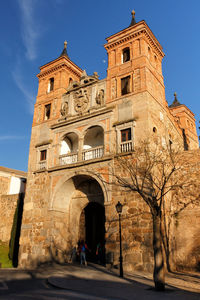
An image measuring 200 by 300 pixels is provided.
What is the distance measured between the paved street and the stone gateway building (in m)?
2.32

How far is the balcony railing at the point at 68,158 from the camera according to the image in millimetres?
17516

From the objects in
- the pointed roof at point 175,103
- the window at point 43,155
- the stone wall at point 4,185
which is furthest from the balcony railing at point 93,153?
the pointed roof at point 175,103

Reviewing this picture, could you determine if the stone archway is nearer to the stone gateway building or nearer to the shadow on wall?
A: the stone gateway building

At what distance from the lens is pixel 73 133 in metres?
18.8

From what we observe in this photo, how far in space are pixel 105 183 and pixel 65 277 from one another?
5449mm

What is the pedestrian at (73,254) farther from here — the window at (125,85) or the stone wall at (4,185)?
the stone wall at (4,185)

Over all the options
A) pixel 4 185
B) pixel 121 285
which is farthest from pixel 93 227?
pixel 4 185

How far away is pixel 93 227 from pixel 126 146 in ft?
19.9

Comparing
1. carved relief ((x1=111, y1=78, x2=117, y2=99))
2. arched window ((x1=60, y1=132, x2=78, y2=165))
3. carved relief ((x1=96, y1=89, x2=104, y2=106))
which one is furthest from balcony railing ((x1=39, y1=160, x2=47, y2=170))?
carved relief ((x1=111, y1=78, x2=117, y2=99))

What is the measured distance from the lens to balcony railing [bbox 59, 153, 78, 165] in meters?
17.5

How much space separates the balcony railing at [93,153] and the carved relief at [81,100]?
314 centimetres

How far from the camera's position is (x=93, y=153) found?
1689 cm

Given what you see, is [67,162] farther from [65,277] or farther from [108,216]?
[65,277]

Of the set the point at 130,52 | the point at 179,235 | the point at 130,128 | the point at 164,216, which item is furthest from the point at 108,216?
the point at 130,52
